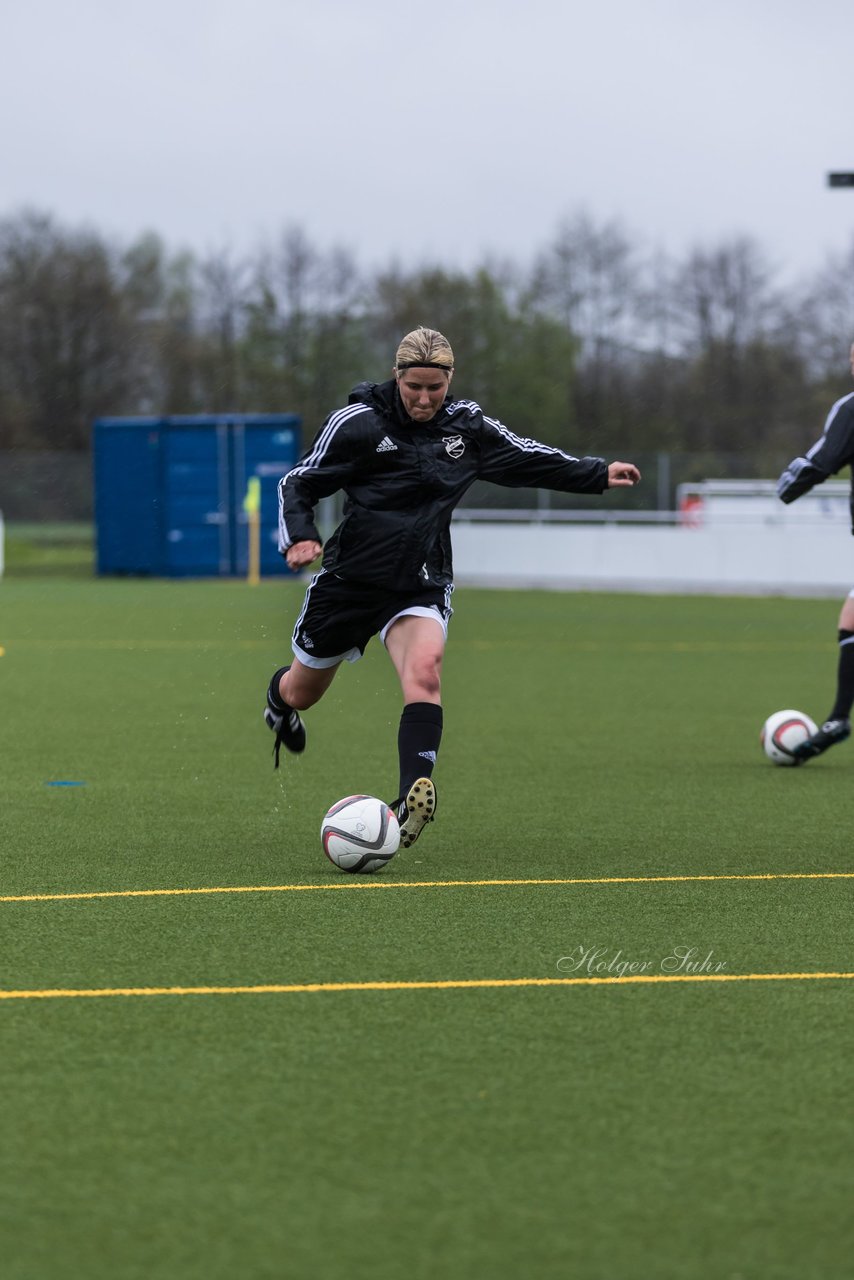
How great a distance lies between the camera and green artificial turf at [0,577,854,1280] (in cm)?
350

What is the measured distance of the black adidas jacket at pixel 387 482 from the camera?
295 inches

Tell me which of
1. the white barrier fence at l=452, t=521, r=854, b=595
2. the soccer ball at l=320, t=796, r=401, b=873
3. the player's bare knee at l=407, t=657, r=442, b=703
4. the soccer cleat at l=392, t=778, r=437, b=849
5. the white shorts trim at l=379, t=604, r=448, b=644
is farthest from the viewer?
the white barrier fence at l=452, t=521, r=854, b=595

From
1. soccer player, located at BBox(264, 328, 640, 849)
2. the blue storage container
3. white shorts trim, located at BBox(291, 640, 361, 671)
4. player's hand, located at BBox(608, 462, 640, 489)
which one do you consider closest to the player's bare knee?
soccer player, located at BBox(264, 328, 640, 849)

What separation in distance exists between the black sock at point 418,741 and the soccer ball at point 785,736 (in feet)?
12.2

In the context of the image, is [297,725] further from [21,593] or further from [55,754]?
[21,593]

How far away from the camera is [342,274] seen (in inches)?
2280

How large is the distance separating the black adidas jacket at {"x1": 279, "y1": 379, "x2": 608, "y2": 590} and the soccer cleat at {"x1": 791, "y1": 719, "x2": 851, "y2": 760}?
139 inches

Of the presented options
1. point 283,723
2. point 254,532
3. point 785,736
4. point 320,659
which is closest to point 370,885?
point 320,659

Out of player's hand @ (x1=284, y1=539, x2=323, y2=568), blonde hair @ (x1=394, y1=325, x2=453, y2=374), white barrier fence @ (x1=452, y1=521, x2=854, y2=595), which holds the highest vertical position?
blonde hair @ (x1=394, y1=325, x2=453, y2=374)

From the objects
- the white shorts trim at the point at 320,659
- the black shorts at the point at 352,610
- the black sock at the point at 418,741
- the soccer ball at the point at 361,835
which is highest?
the black shorts at the point at 352,610

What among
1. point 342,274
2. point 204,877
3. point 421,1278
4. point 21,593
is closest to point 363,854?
point 204,877

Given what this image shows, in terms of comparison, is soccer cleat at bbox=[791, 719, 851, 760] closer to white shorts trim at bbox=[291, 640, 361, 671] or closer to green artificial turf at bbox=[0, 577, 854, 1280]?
green artificial turf at bbox=[0, 577, 854, 1280]

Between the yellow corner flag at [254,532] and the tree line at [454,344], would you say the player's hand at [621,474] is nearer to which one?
the yellow corner flag at [254,532]

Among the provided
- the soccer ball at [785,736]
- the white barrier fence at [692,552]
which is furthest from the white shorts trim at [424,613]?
the white barrier fence at [692,552]
